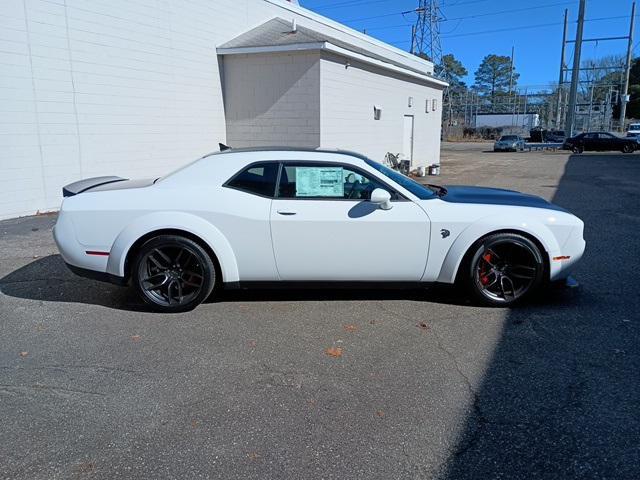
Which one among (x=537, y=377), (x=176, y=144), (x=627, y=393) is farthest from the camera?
(x=176, y=144)

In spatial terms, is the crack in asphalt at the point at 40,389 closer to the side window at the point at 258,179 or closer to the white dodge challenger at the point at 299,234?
the white dodge challenger at the point at 299,234

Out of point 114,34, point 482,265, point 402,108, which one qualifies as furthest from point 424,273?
point 402,108

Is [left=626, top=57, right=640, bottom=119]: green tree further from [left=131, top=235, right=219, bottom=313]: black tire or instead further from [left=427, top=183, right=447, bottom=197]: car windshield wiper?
[left=131, top=235, right=219, bottom=313]: black tire

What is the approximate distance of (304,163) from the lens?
4793 mm

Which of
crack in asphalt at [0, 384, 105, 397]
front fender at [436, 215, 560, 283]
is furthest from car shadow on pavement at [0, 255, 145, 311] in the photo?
front fender at [436, 215, 560, 283]

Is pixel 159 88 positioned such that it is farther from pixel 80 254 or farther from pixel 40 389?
pixel 40 389

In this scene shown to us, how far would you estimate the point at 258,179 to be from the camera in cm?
474

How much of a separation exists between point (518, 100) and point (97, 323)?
73445 mm

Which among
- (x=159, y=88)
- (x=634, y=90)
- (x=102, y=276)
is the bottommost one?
(x=102, y=276)

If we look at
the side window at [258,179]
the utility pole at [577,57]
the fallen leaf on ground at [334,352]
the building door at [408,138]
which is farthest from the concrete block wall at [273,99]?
the utility pole at [577,57]

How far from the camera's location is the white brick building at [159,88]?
932 cm

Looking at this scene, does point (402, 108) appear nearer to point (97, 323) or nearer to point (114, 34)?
point (114, 34)

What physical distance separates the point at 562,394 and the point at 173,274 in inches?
131

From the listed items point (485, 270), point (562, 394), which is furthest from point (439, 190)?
point (562, 394)
